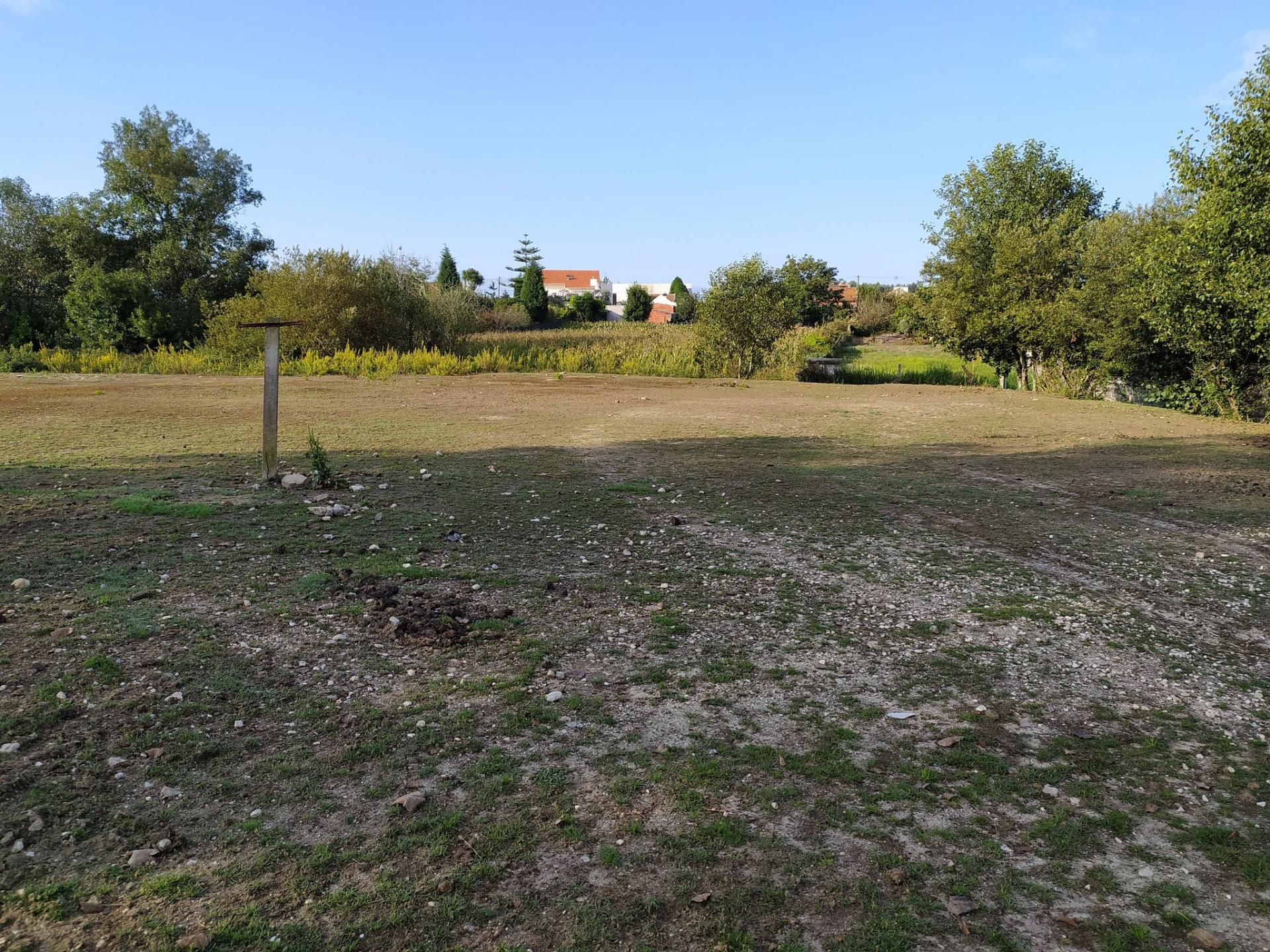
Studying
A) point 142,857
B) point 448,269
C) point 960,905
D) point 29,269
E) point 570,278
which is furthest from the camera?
point 570,278

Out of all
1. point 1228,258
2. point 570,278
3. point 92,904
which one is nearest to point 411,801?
point 92,904

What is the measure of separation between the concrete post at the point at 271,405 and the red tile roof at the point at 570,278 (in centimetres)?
10608

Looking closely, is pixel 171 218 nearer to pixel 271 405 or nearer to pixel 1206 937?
pixel 271 405

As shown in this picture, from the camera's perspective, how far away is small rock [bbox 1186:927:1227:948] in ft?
6.99

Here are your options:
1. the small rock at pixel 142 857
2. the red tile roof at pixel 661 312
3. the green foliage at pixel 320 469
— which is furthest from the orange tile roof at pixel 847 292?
the small rock at pixel 142 857

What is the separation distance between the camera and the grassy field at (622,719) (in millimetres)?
2264

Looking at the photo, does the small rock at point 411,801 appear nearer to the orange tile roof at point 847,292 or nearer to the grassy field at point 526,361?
the grassy field at point 526,361

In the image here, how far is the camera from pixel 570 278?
367 feet

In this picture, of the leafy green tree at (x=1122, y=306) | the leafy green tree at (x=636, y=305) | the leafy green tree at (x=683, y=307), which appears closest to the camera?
the leafy green tree at (x=1122, y=306)

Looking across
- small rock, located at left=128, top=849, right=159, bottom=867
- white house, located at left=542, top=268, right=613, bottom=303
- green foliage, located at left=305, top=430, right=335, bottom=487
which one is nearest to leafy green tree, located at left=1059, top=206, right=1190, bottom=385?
green foliage, located at left=305, top=430, right=335, bottom=487

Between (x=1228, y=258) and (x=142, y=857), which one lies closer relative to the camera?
(x=142, y=857)

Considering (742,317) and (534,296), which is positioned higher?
(534,296)

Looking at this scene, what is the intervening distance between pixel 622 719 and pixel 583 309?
6298cm

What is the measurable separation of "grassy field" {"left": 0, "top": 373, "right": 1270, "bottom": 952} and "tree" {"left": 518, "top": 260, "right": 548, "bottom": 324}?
54046mm
